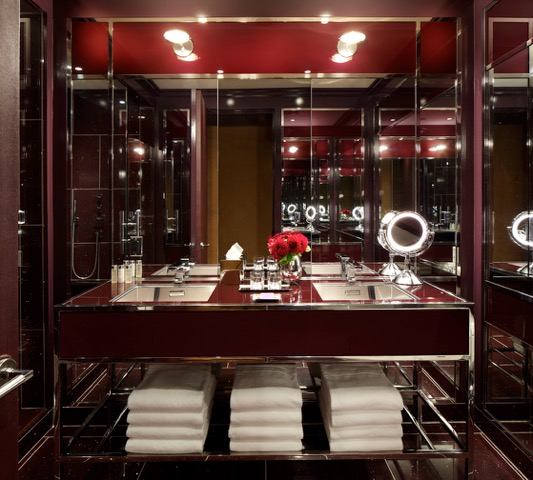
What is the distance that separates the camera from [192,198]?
3.21m

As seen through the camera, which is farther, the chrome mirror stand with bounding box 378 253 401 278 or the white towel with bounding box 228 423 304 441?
the chrome mirror stand with bounding box 378 253 401 278

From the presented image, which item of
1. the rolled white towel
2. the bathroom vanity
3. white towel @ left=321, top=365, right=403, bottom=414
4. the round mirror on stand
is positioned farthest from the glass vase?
the round mirror on stand

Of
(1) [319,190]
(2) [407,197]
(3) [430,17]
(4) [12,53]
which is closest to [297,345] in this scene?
(1) [319,190]

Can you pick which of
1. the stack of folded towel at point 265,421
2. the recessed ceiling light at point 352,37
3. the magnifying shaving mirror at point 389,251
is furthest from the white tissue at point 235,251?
the recessed ceiling light at point 352,37

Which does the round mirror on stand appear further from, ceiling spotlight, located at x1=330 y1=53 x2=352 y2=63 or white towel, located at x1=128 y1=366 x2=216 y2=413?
white towel, located at x1=128 y1=366 x2=216 y2=413

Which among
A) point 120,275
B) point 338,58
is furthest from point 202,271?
point 338,58

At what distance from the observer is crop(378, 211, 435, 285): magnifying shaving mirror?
10.0 ft

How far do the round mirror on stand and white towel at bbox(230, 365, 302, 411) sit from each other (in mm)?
1551

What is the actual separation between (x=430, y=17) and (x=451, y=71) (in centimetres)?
38

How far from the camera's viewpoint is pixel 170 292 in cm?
301

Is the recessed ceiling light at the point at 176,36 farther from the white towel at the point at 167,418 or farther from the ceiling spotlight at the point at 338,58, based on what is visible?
the white towel at the point at 167,418

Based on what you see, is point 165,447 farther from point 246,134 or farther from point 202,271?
point 246,134

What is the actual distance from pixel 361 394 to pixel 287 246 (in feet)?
3.16

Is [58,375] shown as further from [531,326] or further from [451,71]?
[451,71]
